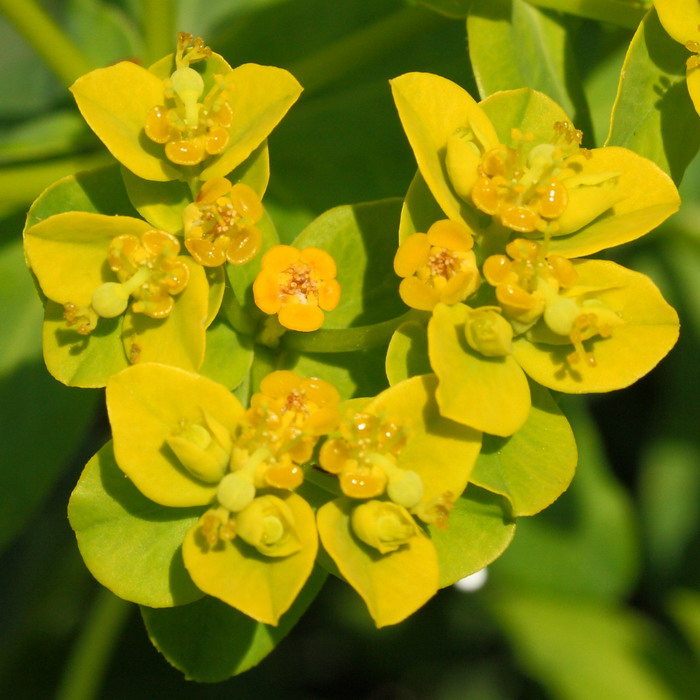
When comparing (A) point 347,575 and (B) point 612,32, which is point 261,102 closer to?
(A) point 347,575

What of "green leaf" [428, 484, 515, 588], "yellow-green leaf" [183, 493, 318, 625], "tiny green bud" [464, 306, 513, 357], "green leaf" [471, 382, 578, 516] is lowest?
"green leaf" [428, 484, 515, 588]

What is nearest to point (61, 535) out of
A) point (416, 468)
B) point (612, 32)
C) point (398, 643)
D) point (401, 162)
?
point (398, 643)

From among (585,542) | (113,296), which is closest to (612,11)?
(113,296)

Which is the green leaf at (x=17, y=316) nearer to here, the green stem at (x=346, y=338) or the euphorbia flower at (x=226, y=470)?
the green stem at (x=346, y=338)

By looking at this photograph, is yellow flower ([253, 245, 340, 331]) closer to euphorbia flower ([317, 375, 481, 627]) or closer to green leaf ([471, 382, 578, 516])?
euphorbia flower ([317, 375, 481, 627])

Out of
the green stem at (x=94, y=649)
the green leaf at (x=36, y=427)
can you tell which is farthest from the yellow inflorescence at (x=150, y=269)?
the green stem at (x=94, y=649)

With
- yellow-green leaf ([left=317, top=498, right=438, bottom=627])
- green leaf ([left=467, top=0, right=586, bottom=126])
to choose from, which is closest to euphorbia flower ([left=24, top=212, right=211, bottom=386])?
yellow-green leaf ([left=317, top=498, right=438, bottom=627])
